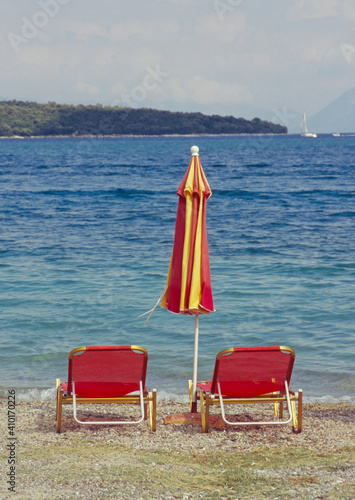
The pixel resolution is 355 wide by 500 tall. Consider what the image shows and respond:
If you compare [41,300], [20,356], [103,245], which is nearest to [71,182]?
[103,245]

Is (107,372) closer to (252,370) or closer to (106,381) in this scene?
(106,381)

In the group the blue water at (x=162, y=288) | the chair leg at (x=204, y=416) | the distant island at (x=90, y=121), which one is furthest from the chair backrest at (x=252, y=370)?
the distant island at (x=90, y=121)

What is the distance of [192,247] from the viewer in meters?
5.98

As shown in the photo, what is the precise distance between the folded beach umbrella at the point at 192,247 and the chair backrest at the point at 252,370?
0.61 meters

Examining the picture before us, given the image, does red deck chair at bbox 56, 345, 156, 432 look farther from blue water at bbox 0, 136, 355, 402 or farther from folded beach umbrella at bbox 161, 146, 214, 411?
blue water at bbox 0, 136, 355, 402

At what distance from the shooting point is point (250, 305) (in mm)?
11562

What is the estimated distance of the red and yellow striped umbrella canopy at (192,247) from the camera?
5918 millimetres

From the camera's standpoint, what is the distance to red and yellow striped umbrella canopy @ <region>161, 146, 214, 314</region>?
592 centimetres

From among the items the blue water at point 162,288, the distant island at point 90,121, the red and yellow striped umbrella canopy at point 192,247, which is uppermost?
the distant island at point 90,121

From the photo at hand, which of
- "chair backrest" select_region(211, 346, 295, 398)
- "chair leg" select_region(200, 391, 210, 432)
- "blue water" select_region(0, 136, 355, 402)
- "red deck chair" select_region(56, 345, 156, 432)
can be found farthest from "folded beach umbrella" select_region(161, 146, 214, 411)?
"blue water" select_region(0, 136, 355, 402)

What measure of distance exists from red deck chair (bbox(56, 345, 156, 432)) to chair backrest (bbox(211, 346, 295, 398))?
730mm

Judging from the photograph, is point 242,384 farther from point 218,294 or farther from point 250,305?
point 218,294

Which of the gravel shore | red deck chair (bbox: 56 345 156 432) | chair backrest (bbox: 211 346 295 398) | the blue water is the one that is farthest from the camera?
the blue water

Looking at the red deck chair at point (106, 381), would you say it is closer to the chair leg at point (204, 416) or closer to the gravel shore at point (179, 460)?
the gravel shore at point (179, 460)
